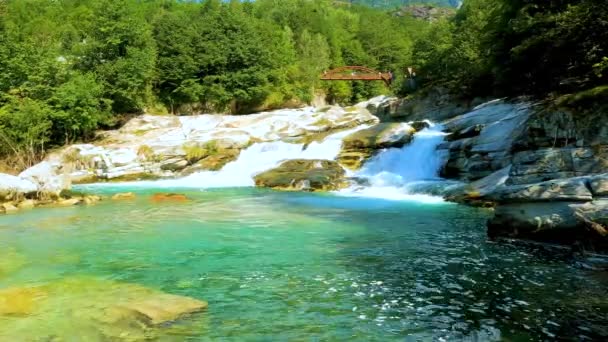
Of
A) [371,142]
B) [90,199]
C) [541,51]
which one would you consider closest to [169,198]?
[90,199]

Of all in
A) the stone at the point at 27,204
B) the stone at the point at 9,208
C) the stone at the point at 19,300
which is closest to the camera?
the stone at the point at 19,300

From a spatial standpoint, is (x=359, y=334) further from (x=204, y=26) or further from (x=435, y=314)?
(x=204, y=26)

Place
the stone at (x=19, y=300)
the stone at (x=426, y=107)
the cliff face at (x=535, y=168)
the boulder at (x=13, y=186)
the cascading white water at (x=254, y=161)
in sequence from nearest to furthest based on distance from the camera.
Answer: the stone at (x=19, y=300) < the cliff face at (x=535, y=168) < the boulder at (x=13, y=186) < the cascading white water at (x=254, y=161) < the stone at (x=426, y=107)

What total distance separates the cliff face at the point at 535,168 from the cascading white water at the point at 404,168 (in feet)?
2.97

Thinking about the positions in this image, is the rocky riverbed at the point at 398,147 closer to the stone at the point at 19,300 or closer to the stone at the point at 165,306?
the stone at the point at 165,306

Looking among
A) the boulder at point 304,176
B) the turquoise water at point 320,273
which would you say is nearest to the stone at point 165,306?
the turquoise water at point 320,273

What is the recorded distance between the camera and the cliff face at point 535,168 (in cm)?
1084

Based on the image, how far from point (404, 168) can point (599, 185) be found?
53.6 ft

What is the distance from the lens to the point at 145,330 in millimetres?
6758

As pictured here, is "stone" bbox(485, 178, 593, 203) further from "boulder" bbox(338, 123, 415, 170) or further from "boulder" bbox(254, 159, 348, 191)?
"boulder" bbox(338, 123, 415, 170)

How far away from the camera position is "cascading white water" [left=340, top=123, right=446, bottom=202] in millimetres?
23891

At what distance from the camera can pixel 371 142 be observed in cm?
3011

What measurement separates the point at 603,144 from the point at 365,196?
9.84 metres

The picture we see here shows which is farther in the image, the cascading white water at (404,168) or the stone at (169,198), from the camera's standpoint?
the cascading white water at (404,168)
